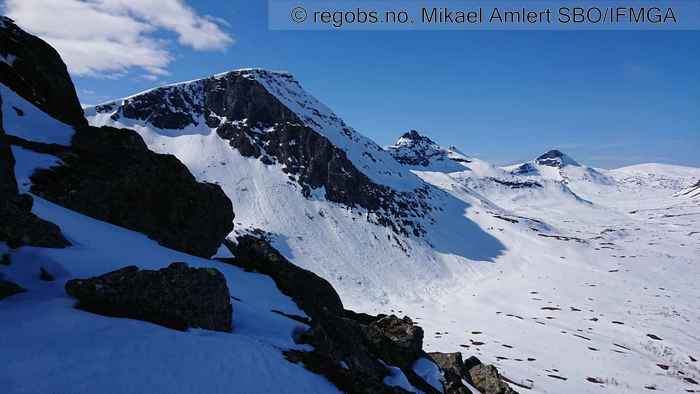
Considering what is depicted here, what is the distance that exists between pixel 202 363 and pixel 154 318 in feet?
7.21

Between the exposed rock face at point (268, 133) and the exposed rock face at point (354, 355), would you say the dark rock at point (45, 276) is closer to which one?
the exposed rock face at point (354, 355)

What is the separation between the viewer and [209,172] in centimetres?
9562

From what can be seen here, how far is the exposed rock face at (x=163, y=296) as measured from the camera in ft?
28.2

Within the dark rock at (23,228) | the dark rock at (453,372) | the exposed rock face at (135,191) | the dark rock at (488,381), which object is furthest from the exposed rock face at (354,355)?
the exposed rock face at (135,191)

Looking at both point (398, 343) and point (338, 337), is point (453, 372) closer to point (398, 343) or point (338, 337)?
point (398, 343)

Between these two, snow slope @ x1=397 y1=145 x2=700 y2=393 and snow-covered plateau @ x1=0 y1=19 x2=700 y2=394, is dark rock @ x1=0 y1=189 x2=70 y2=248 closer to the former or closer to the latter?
snow-covered plateau @ x1=0 y1=19 x2=700 y2=394

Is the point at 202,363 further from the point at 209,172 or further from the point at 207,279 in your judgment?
the point at 209,172

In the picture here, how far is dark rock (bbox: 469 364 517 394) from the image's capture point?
21.5 metres

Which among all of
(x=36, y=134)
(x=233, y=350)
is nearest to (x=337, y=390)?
(x=233, y=350)

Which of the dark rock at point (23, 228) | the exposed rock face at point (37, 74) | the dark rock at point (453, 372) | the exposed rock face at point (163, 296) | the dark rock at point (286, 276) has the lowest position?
the dark rock at point (453, 372)

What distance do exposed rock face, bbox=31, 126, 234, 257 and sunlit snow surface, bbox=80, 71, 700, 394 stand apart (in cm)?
1391

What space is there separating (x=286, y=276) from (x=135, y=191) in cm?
908

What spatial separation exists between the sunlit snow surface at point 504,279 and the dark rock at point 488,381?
9404 mm

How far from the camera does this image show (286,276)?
19.9m
